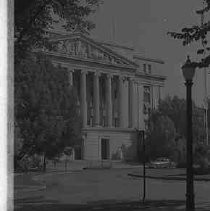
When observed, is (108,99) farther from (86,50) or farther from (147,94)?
(86,50)

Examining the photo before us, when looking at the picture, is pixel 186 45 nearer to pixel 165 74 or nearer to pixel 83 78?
pixel 165 74

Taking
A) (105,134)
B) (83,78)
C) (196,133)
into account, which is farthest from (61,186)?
(196,133)

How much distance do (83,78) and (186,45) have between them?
1.30m

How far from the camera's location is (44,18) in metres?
6.22

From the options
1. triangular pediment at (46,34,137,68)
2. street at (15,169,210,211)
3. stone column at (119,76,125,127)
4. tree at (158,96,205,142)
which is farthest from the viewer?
tree at (158,96,205,142)

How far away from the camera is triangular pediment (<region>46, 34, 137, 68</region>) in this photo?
585 centimetres

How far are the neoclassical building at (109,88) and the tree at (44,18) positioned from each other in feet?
0.63

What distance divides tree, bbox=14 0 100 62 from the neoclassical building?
7.5 inches

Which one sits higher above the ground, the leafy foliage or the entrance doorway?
the leafy foliage

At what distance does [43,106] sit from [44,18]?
3.46 feet

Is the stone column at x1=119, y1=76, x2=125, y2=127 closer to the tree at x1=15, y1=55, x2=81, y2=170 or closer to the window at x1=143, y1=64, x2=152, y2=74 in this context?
the window at x1=143, y1=64, x2=152, y2=74

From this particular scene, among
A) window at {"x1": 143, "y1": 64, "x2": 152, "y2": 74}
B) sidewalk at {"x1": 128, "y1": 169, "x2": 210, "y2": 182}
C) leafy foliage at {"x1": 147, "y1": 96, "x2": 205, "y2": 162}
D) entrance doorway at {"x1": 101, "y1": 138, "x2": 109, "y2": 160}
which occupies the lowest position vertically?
sidewalk at {"x1": 128, "y1": 169, "x2": 210, "y2": 182}

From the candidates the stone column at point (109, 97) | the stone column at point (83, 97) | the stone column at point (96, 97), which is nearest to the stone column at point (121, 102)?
the stone column at point (109, 97)

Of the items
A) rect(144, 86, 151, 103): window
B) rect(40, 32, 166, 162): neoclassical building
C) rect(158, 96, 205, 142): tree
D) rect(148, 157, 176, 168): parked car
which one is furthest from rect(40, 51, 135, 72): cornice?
rect(148, 157, 176, 168): parked car
